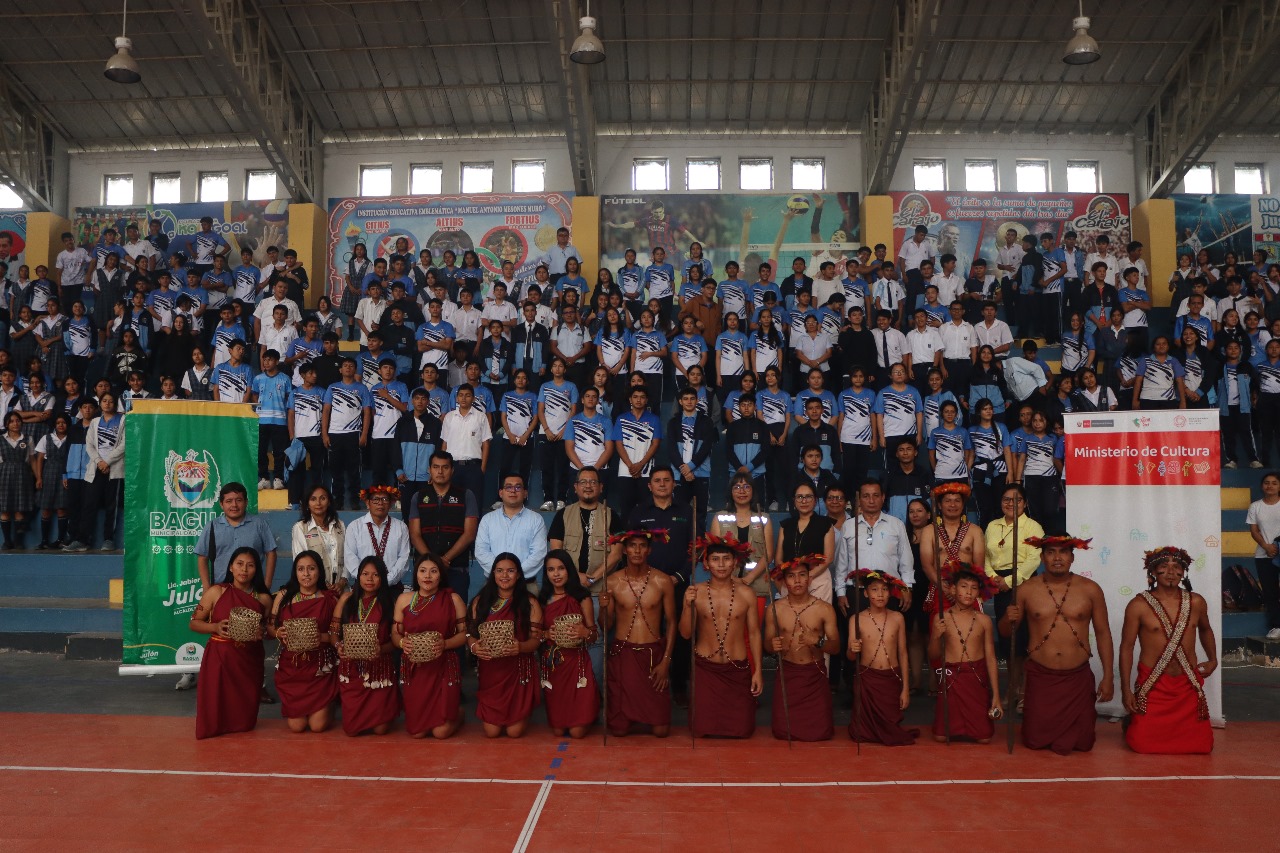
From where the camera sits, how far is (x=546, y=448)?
34.5ft

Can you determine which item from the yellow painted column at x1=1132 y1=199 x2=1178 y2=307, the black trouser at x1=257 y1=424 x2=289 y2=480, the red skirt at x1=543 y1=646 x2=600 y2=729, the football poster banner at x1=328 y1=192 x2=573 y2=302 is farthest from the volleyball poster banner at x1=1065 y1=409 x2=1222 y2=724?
the football poster banner at x1=328 y1=192 x2=573 y2=302

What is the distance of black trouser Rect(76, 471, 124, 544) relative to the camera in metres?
10.9

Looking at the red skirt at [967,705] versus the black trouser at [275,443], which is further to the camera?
the black trouser at [275,443]

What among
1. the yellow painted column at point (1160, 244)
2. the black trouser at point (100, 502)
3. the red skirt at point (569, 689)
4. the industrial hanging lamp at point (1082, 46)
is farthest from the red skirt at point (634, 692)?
the yellow painted column at point (1160, 244)

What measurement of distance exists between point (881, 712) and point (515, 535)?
9.54 feet

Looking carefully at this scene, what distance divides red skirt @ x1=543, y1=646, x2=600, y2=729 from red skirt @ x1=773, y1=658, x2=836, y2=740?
1.26 metres

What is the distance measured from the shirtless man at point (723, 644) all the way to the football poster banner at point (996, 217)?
38.8 ft

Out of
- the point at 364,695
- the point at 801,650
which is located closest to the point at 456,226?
the point at 364,695

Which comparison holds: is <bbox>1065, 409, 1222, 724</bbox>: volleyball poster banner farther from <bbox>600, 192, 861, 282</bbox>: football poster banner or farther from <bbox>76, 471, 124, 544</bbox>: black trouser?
<bbox>600, 192, 861, 282</bbox>: football poster banner

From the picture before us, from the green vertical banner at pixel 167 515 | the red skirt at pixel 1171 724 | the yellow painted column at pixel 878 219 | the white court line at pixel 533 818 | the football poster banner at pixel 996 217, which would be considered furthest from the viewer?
the football poster banner at pixel 996 217

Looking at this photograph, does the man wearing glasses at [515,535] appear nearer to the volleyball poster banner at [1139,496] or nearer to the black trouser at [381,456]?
the black trouser at [381,456]

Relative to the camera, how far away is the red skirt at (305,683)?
6.72 metres

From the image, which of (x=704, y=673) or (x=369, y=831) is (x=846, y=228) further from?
(x=369, y=831)

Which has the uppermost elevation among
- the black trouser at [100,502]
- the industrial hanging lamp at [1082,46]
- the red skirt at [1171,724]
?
the industrial hanging lamp at [1082,46]
